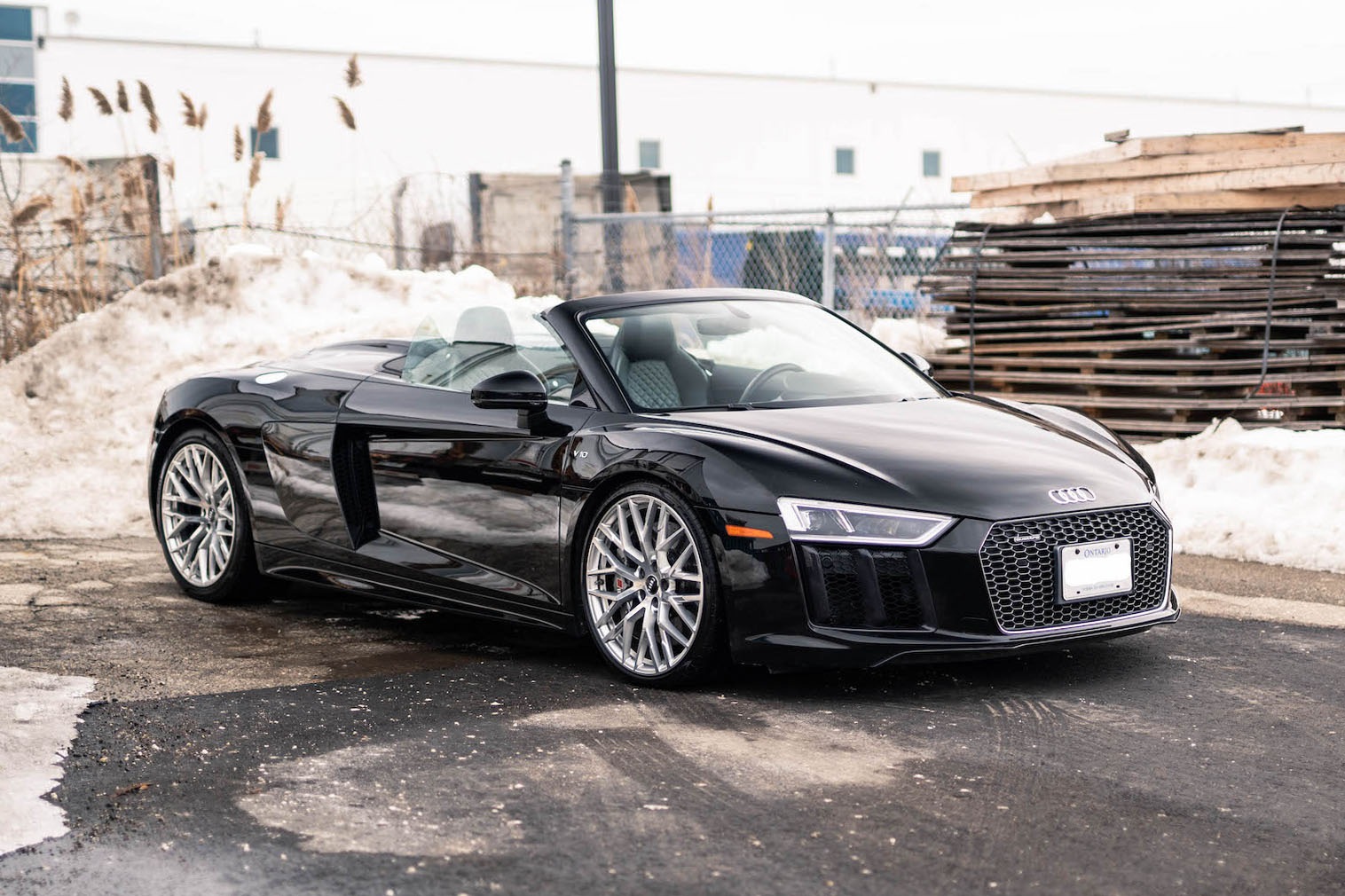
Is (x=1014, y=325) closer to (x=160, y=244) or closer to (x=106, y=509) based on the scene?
(x=106, y=509)

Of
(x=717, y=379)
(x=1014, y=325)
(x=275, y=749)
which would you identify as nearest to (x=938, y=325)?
(x=1014, y=325)

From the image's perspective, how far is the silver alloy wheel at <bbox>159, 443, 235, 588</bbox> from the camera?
7367 millimetres

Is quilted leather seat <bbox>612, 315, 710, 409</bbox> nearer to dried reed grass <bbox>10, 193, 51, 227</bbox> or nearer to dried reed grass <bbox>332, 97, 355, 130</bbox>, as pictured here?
dried reed grass <bbox>10, 193, 51, 227</bbox>

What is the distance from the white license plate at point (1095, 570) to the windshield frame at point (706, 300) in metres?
1.18

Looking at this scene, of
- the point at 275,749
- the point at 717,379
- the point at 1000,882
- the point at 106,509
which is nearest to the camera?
the point at 1000,882

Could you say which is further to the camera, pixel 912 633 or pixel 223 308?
pixel 223 308

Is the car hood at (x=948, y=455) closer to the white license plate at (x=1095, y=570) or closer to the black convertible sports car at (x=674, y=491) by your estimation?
the black convertible sports car at (x=674, y=491)

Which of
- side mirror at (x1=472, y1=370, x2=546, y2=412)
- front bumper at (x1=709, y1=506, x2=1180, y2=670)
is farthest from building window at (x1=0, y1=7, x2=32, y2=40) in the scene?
front bumper at (x1=709, y1=506, x2=1180, y2=670)

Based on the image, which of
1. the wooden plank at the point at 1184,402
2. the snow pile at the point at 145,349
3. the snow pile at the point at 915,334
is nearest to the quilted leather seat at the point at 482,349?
the snow pile at the point at 145,349

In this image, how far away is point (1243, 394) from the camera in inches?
420

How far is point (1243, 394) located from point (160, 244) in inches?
384

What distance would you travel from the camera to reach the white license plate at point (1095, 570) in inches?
209

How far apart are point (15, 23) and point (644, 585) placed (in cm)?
3551

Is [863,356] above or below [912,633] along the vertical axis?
above
